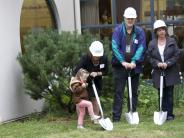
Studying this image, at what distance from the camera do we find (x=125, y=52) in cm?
990

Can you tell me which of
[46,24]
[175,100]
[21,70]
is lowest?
[175,100]

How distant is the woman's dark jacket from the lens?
993 cm

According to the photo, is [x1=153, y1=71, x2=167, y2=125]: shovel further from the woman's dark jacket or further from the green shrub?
the green shrub

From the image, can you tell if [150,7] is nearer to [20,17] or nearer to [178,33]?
[178,33]

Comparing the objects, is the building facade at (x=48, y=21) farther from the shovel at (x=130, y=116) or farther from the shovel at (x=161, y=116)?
the shovel at (x=161, y=116)

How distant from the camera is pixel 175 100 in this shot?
1182cm

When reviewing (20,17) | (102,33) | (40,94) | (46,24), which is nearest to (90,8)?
(102,33)

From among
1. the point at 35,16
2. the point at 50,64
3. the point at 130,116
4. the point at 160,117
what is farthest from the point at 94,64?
the point at 35,16

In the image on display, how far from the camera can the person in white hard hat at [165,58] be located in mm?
9883

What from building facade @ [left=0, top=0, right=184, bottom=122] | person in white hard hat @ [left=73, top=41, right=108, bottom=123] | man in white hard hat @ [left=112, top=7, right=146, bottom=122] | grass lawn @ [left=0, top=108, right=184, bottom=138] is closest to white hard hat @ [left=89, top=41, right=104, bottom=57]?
person in white hard hat @ [left=73, top=41, right=108, bottom=123]

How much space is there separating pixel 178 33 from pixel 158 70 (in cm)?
430

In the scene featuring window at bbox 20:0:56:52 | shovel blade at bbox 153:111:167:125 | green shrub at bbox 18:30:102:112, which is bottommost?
shovel blade at bbox 153:111:167:125

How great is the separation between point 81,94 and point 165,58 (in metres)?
1.57

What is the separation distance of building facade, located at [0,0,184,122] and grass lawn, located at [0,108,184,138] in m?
0.64
